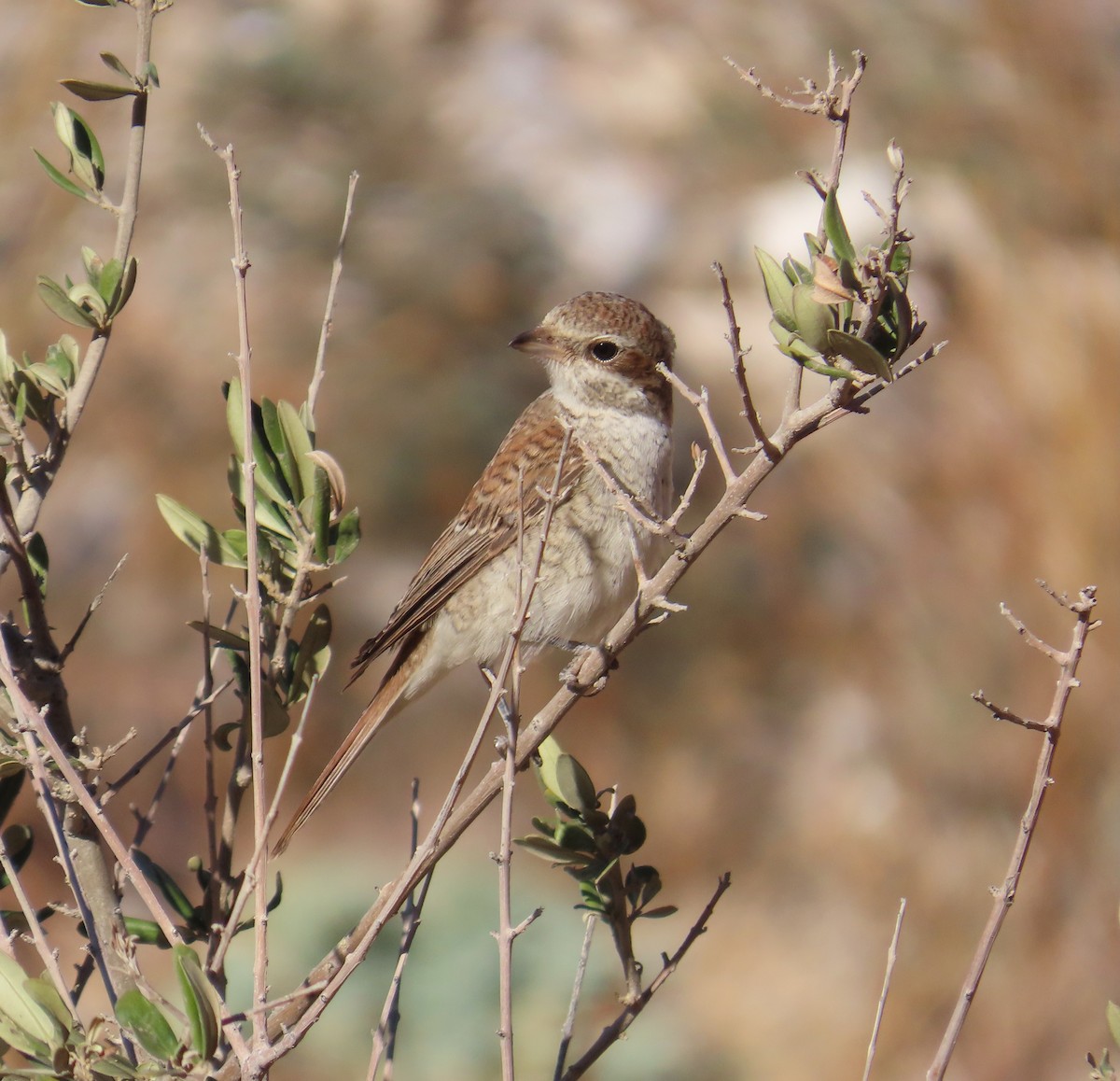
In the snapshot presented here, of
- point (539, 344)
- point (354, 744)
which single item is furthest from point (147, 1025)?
point (539, 344)

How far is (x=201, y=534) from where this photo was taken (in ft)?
7.68

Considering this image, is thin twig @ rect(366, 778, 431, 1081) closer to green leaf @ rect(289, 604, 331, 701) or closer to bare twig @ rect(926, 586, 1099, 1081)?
green leaf @ rect(289, 604, 331, 701)

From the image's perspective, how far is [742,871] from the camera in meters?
6.55

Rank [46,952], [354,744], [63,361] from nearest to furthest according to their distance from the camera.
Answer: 1. [46,952]
2. [63,361]
3. [354,744]

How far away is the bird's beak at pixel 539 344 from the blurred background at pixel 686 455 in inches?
112

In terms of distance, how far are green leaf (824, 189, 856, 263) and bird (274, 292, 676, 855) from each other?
5.33 ft

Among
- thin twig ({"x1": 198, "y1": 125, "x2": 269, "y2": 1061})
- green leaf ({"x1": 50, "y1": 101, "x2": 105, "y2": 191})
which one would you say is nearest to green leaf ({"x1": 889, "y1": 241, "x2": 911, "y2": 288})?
thin twig ({"x1": 198, "y1": 125, "x2": 269, "y2": 1061})

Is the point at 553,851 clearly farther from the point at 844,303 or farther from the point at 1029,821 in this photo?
the point at 844,303

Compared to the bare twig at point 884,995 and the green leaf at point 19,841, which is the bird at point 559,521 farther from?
the bare twig at point 884,995

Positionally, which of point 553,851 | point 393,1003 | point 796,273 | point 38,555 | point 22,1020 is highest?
point 796,273

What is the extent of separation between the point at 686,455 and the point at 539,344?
10.9ft

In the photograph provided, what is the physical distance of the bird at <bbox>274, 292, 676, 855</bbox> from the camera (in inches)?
133

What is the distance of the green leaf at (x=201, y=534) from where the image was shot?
233cm

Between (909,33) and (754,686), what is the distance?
4.87 metres
